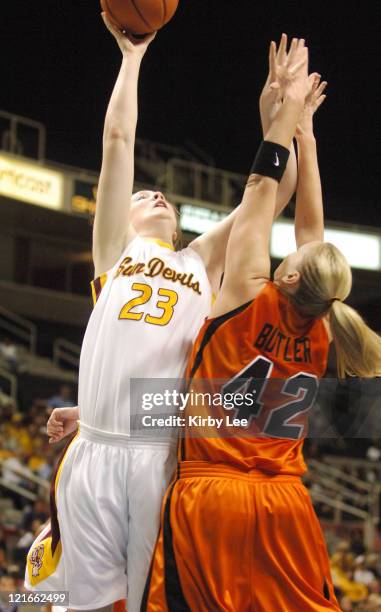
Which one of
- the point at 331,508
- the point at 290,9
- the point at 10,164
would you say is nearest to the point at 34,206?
the point at 10,164

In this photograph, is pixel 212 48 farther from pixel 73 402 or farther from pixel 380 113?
pixel 73 402

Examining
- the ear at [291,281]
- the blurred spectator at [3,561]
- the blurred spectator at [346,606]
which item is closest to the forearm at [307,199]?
the ear at [291,281]

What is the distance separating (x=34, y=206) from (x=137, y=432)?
521 inches

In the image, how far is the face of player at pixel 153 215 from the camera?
3.22 m

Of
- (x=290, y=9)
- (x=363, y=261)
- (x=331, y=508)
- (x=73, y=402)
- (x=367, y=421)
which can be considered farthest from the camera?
(x=363, y=261)

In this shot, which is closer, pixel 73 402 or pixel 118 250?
pixel 118 250

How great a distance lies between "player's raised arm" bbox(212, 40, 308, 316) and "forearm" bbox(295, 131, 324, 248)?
0.34m

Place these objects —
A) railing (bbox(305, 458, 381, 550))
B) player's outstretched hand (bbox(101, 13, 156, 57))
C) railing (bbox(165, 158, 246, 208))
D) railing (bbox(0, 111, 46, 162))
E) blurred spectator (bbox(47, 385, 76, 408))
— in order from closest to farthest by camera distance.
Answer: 1. player's outstretched hand (bbox(101, 13, 156, 57))
2. railing (bbox(305, 458, 381, 550))
3. blurred spectator (bbox(47, 385, 76, 408))
4. railing (bbox(0, 111, 46, 162))
5. railing (bbox(165, 158, 246, 208))

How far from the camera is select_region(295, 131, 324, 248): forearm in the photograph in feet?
10.1

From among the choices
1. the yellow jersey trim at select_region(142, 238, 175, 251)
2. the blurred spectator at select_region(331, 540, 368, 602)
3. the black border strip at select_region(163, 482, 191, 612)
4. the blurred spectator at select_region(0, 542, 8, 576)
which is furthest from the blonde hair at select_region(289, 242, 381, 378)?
the blurred spectator at select_region(331, 540, 368, 602)

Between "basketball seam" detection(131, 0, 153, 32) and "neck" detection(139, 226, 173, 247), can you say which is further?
"neck" detection(139, 226, 173, 247)

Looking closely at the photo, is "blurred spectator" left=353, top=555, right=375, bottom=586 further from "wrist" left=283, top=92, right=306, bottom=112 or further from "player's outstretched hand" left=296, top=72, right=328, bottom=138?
"wrist" left=283, top=92, right=306, bottom=112

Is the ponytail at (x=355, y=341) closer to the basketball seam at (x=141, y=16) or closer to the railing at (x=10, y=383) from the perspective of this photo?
the basketball seam at (x=141, y=16)

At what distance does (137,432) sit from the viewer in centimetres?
284
